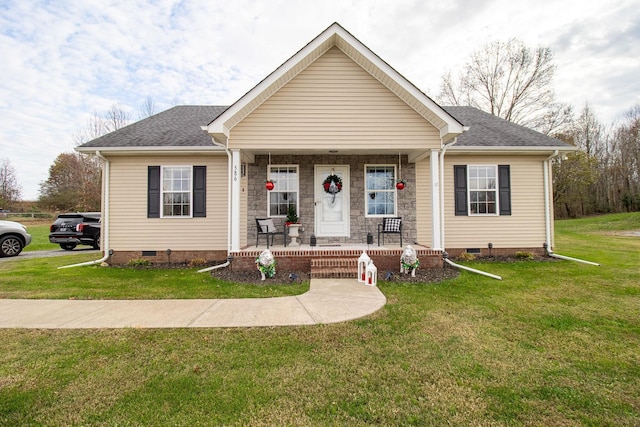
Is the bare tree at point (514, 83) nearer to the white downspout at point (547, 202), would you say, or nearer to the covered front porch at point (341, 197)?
the white downspout at point (547, 202)

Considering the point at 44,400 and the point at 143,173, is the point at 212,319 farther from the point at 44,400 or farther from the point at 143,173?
the point at 143,173

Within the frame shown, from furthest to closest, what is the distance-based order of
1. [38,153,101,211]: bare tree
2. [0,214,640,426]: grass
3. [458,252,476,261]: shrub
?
1. [38,153,101,211]: bare tree
2. [458,252,476,261]: shrub
3. [0,214,640,426]: grass

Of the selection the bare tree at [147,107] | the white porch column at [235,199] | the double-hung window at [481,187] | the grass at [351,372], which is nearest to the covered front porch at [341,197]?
the double-hung window at [481,187]

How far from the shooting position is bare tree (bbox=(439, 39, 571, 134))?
65.7ft

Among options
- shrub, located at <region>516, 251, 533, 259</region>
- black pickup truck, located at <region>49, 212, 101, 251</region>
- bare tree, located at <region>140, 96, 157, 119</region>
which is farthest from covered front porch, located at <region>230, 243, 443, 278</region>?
bare tree, located at <region>140, 96, 157, 119</region>

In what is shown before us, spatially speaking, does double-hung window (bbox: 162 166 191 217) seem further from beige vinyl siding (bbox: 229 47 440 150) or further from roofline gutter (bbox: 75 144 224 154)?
beige vinyl siding (bbox: 229 47 440 150)

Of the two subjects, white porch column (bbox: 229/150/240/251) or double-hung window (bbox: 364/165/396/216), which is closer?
white porch column (bbox: 229/150/240/251)

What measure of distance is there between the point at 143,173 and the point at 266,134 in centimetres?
402

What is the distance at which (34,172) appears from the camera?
31.3 m

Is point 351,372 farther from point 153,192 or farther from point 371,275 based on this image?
point 153,192

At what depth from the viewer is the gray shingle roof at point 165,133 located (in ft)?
25.8

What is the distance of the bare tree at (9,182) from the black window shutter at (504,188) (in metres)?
43.3

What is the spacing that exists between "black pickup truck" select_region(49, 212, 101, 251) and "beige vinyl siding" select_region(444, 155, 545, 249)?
499 inches

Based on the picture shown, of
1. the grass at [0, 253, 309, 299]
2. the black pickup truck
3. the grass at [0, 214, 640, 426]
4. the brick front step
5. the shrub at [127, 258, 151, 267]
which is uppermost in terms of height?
the black pickup truck
